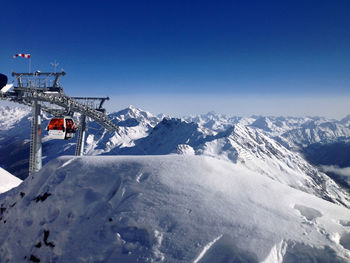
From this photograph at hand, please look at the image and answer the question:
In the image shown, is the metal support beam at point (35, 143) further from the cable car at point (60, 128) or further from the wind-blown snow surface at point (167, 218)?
the wind-blown snow surface at point (167, 218)

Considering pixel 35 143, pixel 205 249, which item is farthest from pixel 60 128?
pixel 205 249

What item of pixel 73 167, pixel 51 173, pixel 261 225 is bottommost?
pixel 51 173

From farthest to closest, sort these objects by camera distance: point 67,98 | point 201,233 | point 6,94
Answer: point 67,98
point 6,94
point 201,233

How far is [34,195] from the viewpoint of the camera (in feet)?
34.9

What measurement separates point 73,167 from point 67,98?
1393 cm

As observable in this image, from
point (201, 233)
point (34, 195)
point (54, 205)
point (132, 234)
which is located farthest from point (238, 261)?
point (34, 195)

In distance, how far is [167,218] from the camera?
298 inches

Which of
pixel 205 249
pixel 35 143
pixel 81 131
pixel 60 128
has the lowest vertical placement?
pixel 81 131

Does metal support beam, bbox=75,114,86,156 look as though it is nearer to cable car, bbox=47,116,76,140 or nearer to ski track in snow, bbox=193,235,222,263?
cable car, bbox=47,116,76,140

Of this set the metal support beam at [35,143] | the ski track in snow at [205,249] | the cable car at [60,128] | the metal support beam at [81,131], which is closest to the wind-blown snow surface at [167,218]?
the ski track in snow at [205,249]

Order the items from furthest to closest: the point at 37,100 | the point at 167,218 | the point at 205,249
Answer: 1. the point at 37,100
2. the point at 167,218
3. the point at 205,249

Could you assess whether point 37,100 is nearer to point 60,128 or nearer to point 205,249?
point 60,128

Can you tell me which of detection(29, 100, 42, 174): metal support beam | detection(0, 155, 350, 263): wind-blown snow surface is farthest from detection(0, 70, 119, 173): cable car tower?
detection(0, 155, 350, 263): wind-blown snow surface

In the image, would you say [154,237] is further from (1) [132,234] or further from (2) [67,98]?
(2) [67,98]
